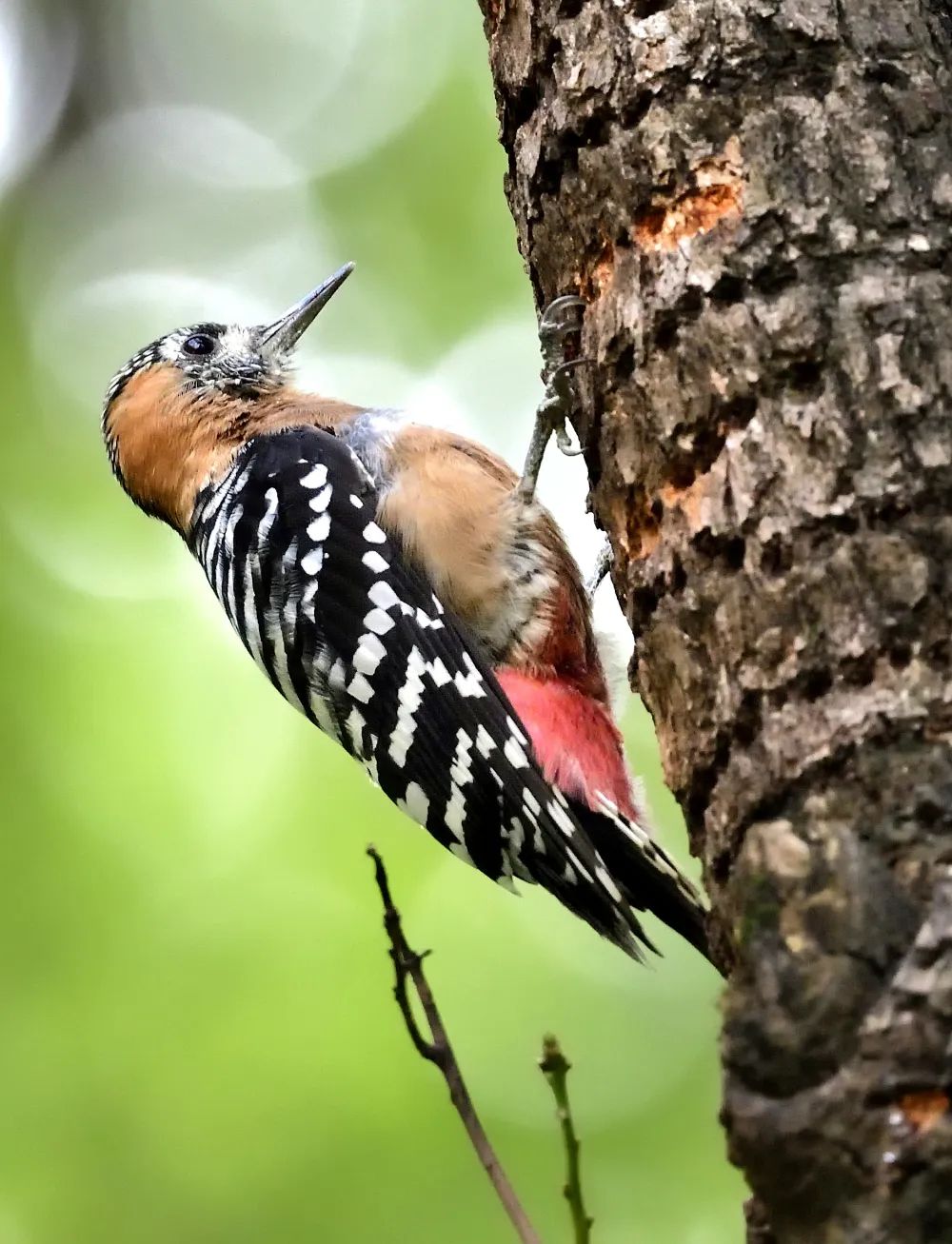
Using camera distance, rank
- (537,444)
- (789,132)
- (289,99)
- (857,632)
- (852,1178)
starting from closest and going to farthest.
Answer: (852,1178), (857,632), (789,132), (537,444), (289,99)

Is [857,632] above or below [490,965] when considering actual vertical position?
below

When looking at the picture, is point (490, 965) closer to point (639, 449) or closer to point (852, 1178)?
point (639, 449)

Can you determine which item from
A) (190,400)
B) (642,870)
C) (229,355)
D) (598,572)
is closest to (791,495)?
(642,870)

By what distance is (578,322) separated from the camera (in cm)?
238

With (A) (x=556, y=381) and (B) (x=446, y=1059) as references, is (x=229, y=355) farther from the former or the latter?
(B) (x=446, y=1059)

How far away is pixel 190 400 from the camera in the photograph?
14.6 feet

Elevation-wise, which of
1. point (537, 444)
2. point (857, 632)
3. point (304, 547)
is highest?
point (537, 444)

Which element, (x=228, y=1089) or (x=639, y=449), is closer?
(x=639, y=449)

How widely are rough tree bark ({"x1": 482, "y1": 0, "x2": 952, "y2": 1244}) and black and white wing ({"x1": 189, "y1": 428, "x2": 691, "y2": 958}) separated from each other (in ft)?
3.66

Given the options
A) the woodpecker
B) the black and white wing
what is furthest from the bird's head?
the black and white wing

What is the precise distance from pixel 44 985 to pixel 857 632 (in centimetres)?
435

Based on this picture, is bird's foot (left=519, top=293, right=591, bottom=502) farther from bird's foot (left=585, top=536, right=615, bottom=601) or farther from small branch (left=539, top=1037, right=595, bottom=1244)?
small branch (left=539, top=1037, right=595, bottom=1244)

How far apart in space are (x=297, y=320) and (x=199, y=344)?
0.34m

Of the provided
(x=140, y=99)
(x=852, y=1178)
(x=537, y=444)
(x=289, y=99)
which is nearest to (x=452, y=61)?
(x=289, y=99)
